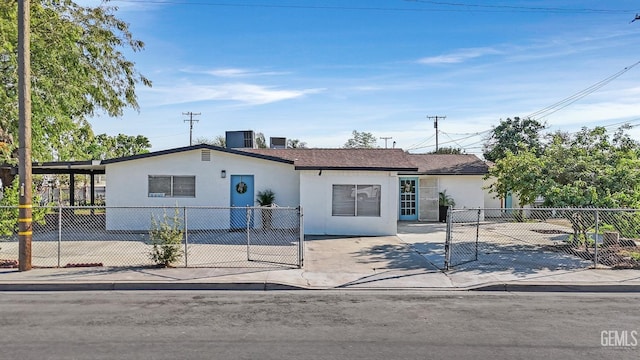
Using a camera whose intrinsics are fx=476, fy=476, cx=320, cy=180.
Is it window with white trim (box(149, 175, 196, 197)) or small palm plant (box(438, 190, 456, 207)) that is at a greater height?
window with white trim (box(149, 175, 196, 197))

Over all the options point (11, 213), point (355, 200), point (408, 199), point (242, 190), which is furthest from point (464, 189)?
point (11, 213)

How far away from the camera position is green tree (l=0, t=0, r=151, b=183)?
15523 millimetres

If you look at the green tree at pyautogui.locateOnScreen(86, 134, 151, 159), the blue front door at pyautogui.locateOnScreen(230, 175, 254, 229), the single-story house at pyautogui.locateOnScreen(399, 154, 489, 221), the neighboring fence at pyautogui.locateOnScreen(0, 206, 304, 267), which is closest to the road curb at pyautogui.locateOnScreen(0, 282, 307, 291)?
the neighboring fence at pyautogui.locateOnScreen(0, 206, 304, 267)

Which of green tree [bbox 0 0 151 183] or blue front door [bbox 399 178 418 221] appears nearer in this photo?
green tree [bbox 0 0 151 183]

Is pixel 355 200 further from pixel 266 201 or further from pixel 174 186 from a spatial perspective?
pixel 174 186

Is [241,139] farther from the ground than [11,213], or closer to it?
farther from the ground

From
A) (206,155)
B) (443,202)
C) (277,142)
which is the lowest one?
(443,202)

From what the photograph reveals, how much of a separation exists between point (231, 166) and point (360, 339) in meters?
Answer: 13.2

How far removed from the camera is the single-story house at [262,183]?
17.9m

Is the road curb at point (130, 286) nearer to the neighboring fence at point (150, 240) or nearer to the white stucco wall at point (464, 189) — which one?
the neighboring fence at point (150, 240)

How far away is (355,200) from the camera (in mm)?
18016

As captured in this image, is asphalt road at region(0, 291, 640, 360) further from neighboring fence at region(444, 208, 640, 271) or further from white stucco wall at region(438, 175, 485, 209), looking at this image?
white stucco wall at region(438, 175, 485, 209)

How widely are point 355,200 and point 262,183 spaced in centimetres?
377

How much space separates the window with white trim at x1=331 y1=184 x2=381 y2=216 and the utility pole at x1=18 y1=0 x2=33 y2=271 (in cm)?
1023
